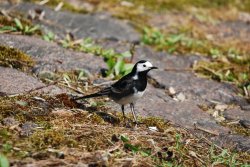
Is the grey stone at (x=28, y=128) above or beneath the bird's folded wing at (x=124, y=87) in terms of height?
beneath

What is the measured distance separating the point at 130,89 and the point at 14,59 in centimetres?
167

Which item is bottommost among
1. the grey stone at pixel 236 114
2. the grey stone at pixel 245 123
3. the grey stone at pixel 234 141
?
the grey stone at pixel 236 114

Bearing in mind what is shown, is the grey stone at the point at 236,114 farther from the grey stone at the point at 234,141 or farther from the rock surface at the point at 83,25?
the rock surface at the point at 83,25

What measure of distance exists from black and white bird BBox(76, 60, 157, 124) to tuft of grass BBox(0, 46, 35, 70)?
123 cm

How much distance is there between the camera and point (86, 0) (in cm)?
1036

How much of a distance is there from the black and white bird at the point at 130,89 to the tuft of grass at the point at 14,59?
123 cm

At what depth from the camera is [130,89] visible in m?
5.86

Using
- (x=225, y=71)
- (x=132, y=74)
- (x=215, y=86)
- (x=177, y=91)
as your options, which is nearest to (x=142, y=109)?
(x=132, y=74)

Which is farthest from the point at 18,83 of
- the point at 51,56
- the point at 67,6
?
the point at 67,6

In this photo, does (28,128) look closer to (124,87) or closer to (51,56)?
(124,87)

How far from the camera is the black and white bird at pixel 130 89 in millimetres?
5832

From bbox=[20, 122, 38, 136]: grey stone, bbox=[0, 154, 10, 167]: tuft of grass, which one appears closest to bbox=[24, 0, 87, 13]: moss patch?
bbox=[20, 122, 38, 136]: grey stone

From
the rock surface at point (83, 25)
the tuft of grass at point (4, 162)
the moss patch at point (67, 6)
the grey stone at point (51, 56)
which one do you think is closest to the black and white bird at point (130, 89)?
the grey stone at point (51, 56)

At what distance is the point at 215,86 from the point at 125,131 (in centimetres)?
279
